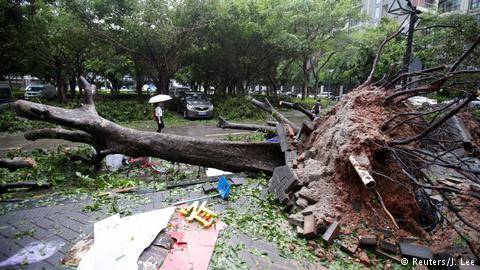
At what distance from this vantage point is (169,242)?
11.2 feet

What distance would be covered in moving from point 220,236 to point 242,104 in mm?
15157

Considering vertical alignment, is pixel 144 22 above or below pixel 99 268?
above

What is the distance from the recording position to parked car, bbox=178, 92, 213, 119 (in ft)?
56.1

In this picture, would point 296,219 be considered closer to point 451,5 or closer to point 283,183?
point 283,183

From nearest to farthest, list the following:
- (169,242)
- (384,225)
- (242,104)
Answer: (169,242), (384,225), (242,104)

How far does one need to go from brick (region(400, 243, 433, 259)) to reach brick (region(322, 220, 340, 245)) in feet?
2.50

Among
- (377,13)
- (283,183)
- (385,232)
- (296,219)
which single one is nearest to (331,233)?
(296,219)

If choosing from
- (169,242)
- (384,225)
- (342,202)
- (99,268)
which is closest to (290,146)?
(342,202)

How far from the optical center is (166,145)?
6105 millimetres

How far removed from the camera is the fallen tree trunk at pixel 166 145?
238 inches

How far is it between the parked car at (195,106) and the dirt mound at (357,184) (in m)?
12.9

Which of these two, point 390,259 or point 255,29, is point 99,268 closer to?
point 390,259

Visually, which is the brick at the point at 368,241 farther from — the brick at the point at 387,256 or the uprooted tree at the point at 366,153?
the uprooted tree at the point at 366,153

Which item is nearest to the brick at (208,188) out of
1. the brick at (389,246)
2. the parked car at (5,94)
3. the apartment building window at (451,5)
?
the brick at (389,246)
